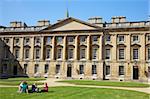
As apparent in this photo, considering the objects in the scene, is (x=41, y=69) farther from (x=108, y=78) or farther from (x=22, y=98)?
(x=22, y=98)

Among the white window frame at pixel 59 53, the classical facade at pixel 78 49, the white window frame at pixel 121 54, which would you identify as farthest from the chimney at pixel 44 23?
the white window frame at pixel 121 54

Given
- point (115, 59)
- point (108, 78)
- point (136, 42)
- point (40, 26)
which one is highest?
point (40, 26)

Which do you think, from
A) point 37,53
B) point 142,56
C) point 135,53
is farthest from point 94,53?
point 37,53

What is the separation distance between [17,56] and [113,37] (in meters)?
19.6

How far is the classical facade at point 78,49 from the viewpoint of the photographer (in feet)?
143

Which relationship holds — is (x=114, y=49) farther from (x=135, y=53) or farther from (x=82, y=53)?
(x=82, y=53)

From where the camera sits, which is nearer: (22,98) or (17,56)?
(22,98)

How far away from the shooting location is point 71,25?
156ft

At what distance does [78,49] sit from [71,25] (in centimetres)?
468

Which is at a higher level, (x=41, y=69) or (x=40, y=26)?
(x=40, y=26)

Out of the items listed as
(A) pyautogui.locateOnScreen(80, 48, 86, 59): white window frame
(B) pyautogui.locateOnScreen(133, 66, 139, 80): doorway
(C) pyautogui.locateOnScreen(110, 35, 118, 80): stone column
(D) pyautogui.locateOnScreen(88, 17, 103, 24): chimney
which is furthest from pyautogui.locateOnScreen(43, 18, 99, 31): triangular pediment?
(B) pyautogui.locateOnScreen(133, 66, 139, 80): doorway

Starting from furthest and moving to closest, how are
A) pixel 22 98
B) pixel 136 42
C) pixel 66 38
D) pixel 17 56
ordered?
pixel 17 56 → pixel 66 38 → pixel 136 42 → pixel 22 98

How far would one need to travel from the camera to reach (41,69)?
161 ft

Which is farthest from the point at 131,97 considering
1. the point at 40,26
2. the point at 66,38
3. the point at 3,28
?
the point at 3,28
